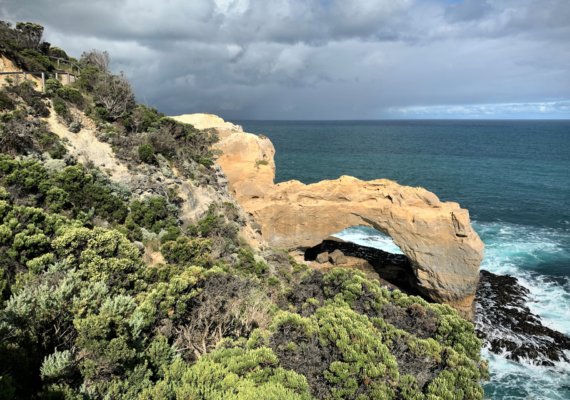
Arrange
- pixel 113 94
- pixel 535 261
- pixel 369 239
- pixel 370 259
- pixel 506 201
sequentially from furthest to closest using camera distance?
1. pixel 506 201
2. pixel 369 239
3. pixel 370 259
4. pixel 535 261
5. pixel 113 94

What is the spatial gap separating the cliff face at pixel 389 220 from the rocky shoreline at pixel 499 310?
1.49 metres

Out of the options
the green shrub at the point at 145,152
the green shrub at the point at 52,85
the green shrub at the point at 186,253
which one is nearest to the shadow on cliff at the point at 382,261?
the green shrub at the point at 186,253

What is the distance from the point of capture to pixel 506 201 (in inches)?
1710

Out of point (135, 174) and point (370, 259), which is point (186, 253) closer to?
point (135, 174)

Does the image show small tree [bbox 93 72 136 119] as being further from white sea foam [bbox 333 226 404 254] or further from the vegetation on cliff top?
white sea foam [bbox 333 226 404 254]

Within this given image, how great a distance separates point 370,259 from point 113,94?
23770 mm

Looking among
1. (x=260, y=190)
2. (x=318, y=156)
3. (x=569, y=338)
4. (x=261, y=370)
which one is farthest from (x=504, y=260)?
(x=318, y=156)

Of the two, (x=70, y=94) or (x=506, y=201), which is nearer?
(x=70, y=94)

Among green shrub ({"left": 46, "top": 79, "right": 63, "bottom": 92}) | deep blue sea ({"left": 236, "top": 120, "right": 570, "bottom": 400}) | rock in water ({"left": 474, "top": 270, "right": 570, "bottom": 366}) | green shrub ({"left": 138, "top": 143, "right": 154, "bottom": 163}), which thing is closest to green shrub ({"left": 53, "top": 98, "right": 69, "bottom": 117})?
green shrub ({"left": 46, "top": 79, "right": 63, "bottom": 92})

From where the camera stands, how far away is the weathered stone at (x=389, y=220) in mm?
21587

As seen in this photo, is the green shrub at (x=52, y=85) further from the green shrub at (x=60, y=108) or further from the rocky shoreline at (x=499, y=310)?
the rocky shoreline at (x=499, y=310)

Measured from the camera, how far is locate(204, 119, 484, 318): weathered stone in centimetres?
2159

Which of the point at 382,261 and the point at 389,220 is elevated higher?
the point at 389,220

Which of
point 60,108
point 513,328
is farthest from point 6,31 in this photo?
point 513,328
